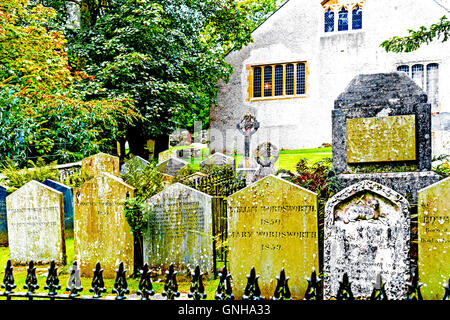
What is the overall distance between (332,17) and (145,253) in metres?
18.9

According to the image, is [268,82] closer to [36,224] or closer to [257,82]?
[257,82]

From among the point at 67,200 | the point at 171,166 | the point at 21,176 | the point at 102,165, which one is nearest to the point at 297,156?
the point at 171,166

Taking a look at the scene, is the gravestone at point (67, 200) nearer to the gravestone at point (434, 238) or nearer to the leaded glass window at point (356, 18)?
the gravestone at point (434, 238)

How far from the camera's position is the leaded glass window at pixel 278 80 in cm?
2266

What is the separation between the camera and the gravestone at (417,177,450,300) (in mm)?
4473

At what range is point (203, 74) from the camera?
697 inches

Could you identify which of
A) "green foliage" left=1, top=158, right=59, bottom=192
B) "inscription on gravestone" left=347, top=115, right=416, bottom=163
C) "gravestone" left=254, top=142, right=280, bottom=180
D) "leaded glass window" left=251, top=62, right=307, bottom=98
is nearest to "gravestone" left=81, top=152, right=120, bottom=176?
"green foliage" left=1, top=158, right=59, bottom=192

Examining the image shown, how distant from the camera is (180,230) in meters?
5.82

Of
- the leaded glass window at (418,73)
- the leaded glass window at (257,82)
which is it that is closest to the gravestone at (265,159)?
the leaded glass window at (257,82)

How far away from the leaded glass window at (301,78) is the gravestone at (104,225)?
17583 mm

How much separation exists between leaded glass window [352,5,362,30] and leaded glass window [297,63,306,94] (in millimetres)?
3120

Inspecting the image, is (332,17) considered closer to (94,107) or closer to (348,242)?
(94,107)

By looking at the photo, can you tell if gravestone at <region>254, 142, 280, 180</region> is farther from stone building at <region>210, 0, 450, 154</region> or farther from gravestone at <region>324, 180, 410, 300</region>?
stone building at <region>210, 0, 450, 154</region>
